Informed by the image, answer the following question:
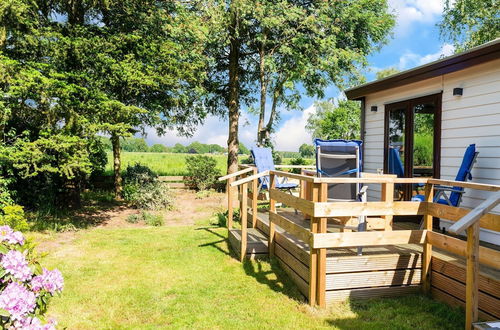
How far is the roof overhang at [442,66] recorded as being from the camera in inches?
180

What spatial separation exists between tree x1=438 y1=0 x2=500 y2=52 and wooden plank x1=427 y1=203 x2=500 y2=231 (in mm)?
15110

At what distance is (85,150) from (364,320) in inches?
258

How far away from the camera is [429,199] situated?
4.03 metres

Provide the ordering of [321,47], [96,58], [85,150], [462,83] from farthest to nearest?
[321,47], [96,58], [85,150], [462,83]

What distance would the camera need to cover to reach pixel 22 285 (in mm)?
2209

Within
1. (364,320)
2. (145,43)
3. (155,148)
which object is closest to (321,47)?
(145,43)

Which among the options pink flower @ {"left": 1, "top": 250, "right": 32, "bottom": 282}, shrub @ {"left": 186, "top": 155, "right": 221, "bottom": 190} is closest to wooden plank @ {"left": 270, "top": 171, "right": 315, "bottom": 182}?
pink flower @ {"left": 1, "top": 250, "right": 32, "bottom": 282}

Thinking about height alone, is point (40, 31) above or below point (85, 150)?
above

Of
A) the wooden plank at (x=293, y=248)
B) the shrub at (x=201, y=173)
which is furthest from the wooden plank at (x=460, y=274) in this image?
the shrub at (x=201, y=173)

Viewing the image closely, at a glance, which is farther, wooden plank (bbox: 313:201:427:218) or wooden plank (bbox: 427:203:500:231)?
wooden plank (bbox: 313:201:427:218)

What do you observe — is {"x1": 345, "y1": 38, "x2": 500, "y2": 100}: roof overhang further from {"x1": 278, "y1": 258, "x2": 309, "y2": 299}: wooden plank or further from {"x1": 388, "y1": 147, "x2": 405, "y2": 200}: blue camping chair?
{"x1": 278, "y1": 258, "x2": 309, "y2": 299}: wooden plank

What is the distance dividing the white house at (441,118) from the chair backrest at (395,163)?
7 centimetres

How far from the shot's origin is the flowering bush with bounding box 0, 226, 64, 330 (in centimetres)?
205

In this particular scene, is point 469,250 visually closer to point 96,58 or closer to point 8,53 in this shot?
point 96,58
